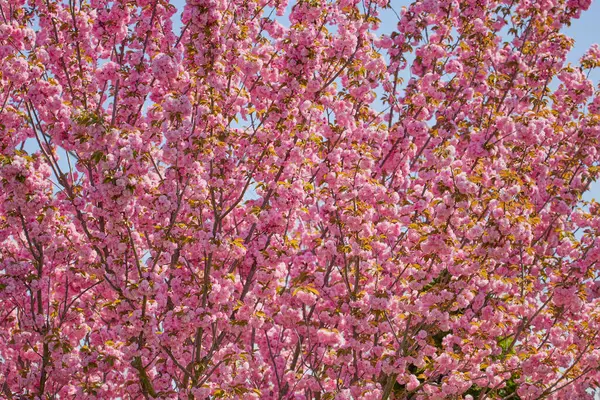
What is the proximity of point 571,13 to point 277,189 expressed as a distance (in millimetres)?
5708

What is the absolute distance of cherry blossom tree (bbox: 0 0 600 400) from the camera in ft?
24.3

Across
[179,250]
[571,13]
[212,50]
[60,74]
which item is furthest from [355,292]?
[571,13]

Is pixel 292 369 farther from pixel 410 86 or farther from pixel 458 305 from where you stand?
pixel 410 86

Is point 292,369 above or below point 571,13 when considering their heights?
below

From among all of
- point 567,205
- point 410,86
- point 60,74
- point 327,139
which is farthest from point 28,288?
point 567,205

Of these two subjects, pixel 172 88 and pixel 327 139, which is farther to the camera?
pixel 327 139

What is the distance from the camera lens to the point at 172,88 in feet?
26.7

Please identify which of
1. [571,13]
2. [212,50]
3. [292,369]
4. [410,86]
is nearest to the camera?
[212,50]

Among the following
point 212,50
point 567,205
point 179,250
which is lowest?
point 179,250

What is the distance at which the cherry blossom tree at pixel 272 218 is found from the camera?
7.39 metres

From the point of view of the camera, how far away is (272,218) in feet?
25.5

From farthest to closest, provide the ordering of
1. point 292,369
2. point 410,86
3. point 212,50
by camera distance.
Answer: point 410,86 → point 292,369 → point 212,50

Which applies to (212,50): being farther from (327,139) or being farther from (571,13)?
A: (571,13)

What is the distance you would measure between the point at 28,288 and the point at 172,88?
9.17 feet
